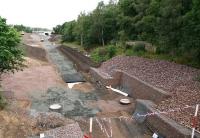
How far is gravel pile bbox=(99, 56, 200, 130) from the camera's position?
1470cm

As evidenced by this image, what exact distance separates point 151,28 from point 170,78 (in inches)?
294

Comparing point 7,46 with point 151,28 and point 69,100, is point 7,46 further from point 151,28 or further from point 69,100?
point 151,28

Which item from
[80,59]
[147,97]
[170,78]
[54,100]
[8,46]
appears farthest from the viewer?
[80,59]

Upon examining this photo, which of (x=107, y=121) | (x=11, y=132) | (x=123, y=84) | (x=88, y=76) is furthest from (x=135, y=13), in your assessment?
(x=11, y=132)

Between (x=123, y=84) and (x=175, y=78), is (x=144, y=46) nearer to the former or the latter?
(x=123, y=84)

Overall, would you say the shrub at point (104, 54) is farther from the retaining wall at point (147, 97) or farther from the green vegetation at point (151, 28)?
the retaining wall at point (147, 97)

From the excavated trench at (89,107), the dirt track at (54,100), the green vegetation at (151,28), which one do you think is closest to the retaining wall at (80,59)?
the green vegetation at (151,28)

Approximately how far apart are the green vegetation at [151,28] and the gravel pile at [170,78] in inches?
42.8

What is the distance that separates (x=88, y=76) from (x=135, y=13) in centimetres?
822

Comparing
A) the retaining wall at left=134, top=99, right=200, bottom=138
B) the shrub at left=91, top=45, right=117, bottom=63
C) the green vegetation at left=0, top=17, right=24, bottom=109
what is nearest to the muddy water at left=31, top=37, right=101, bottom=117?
the retaining wall at left=134, top=99, right=200, bottom=138

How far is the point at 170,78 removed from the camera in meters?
18.5

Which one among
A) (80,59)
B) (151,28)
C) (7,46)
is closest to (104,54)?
(80,59)

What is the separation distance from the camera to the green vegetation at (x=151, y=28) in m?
17.7

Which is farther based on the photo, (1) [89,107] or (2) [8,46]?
(1) [89,107]
